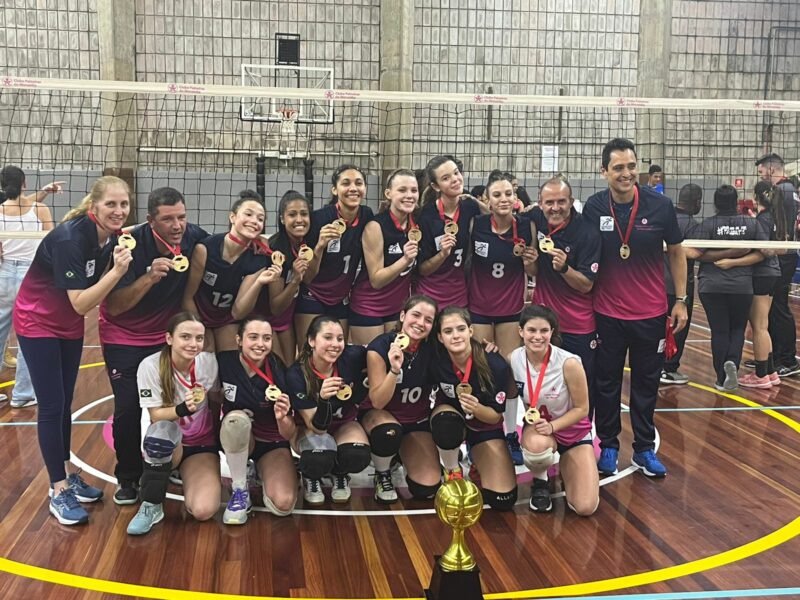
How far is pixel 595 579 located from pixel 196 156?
12780 millimetres

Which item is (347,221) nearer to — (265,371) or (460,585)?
(265,371)

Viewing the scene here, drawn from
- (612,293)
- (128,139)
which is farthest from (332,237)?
(128,139)

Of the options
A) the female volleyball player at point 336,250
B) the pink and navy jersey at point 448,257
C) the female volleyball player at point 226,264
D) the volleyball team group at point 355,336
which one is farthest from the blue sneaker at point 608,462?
the female volleyball player at point 226,264

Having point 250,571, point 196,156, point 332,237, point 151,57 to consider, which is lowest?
point 250,571

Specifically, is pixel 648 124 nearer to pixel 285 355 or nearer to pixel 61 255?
pixel 285 355

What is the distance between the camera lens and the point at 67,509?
12.8 ft

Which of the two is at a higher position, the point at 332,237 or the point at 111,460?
the point at 332,237

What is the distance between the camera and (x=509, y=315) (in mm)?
4859

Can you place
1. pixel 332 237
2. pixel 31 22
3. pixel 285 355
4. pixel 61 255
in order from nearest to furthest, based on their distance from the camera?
pixel 61 255 → pixel 332 237 → pixel 285 355 → pixel 31 22

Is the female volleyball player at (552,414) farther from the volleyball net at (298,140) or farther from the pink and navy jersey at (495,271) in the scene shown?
the volleyball net at (298,140)

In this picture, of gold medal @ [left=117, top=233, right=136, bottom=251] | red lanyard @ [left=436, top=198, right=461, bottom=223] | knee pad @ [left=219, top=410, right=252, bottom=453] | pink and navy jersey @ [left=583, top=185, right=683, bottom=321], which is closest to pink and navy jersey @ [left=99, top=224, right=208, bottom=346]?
gold medal @ [left=117, top=233, right=136, bottom=251]

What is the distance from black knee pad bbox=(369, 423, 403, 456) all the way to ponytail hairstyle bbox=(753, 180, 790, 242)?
437 cm

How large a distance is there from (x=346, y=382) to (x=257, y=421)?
534 mm

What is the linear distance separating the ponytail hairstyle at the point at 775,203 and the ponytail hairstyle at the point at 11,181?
6.24m
